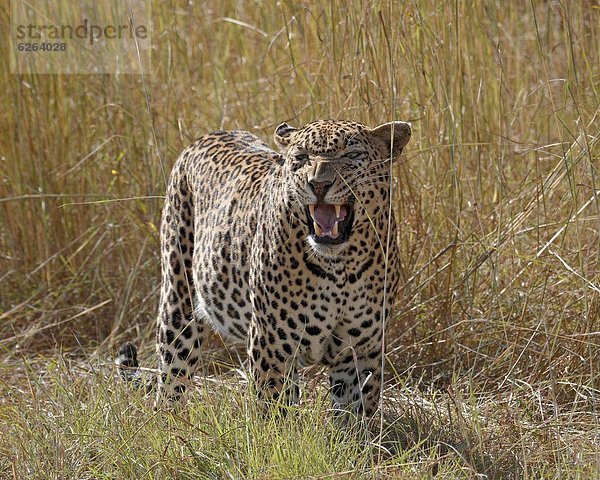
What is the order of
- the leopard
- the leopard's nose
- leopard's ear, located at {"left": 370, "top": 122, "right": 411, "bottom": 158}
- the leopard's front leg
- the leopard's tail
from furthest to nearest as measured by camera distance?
the leopard's tail < the leopard's front leg < leopard's ear, located at {"left": 370, "top": 122, "right": 411, "bottom": 158} < the leopard < the leopard's nose

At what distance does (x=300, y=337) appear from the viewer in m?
4.72

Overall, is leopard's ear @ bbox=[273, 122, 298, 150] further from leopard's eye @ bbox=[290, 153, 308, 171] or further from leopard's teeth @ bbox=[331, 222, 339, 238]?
leopard's teeth @ bbox=[331, 222, 339, 238]

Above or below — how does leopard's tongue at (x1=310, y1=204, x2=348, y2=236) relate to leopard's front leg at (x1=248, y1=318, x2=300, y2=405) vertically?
above

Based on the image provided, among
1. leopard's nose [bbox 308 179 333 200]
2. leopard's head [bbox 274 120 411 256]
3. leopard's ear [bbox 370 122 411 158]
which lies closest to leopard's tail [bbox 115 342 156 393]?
leopard's head [bbox 274 120 411 256]

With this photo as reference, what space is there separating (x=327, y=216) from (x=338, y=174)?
184 millimetres

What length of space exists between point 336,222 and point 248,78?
3258 mm

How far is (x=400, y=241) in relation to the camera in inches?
235

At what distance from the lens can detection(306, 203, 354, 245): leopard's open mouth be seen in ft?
14.6

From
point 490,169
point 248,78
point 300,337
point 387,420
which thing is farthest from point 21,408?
point 248,78

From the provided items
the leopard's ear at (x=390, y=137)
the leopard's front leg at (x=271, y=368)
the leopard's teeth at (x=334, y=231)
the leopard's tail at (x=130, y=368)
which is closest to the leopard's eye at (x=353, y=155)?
the leopard's ear at (x=390, y=137)

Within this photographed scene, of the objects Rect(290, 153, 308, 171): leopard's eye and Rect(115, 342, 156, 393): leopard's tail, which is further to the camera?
Rect(115, 342, 156, 393): leopard's tail

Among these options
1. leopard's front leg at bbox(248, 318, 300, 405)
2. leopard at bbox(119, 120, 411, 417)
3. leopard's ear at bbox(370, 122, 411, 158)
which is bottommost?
leopard's front leg at bbox(248, 318, 300, 405)

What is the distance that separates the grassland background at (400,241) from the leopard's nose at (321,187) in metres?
0.72

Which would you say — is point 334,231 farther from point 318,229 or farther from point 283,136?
point 283,136
